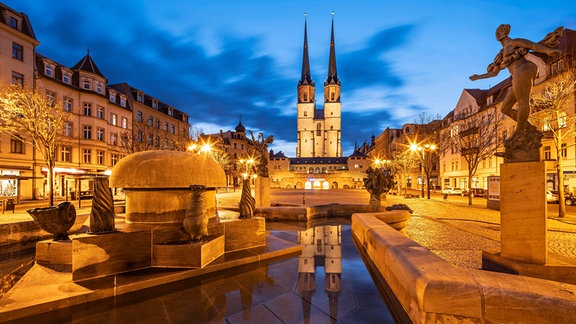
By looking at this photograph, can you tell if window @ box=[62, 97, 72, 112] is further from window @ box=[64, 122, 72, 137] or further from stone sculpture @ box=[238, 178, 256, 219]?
stone sculpture @ box=[238, 178, 256, 219]

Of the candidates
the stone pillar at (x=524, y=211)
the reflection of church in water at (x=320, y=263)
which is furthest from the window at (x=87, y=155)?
the stone pillar at (x=524, y=211)

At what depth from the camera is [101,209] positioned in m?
5.75

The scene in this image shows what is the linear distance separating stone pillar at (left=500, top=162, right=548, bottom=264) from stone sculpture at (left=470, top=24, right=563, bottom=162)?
0.26 meters

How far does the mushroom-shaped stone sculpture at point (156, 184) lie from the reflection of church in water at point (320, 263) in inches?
149

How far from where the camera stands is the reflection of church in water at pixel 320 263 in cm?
463

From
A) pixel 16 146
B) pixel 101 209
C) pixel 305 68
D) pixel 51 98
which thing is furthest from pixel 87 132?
pixel 305 68

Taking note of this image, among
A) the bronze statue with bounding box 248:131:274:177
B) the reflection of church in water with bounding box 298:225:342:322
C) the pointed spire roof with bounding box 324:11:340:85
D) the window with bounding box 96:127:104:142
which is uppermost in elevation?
the pointed spire roof with bounding box 324:11:340:85

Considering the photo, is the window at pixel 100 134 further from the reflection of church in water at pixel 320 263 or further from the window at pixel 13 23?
the reflection of church in water at pixel 320 263

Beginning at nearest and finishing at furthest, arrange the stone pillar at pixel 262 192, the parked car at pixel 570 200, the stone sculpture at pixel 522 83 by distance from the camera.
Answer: the stone sculpture at pixel 522 83
the stone pillar at pixel 262 192
the parked car at pixel 570 200

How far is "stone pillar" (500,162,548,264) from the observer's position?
4762 millimetres

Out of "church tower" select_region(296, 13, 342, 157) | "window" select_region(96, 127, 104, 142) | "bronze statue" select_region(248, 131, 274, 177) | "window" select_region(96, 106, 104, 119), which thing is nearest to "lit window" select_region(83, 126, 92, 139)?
"window" select_region(96, 127, 104, 142)

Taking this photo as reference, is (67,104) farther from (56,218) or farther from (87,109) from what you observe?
(56,218)

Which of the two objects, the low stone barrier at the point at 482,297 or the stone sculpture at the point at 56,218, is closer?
the low stone barrier at the point at 482,297

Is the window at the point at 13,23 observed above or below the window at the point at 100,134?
above
